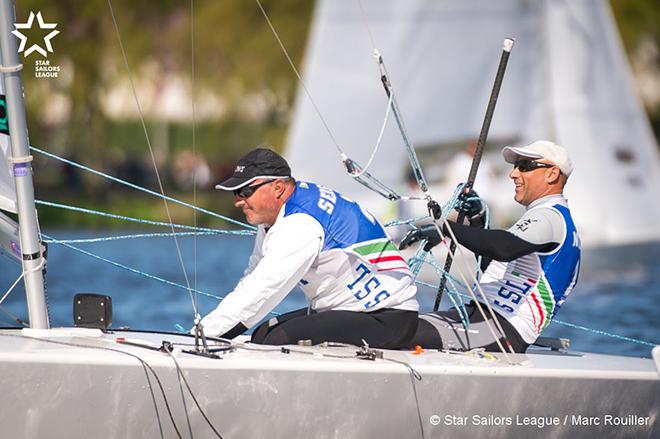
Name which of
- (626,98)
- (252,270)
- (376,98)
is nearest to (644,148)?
(626,98)

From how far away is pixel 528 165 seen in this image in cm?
445

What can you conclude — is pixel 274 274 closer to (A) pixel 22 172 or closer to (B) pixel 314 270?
(B) pixel 314 270

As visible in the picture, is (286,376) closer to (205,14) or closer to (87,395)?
(87,395)

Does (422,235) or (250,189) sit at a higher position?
(250,189)

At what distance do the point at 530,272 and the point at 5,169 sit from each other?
74.6 inches

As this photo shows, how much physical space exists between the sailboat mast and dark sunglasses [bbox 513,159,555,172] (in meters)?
1.69

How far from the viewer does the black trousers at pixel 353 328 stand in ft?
14.2

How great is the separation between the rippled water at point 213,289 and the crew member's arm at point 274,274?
378 centimetres

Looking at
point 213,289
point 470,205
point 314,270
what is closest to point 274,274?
point 314,270

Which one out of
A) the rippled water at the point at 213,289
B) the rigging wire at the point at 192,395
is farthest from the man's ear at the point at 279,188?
the rippled water at the point at 213,289

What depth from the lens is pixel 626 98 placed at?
14.0 metres

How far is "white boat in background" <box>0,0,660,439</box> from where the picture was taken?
153 inches

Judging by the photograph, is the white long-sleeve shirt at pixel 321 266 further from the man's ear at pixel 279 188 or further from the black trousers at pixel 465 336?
the black trousers at pixel 465 336

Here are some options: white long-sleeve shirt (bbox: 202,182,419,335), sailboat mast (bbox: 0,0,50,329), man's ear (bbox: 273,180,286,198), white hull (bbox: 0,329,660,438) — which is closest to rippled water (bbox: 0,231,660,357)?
sailboat mast (bbox: 0,0,50,329)
